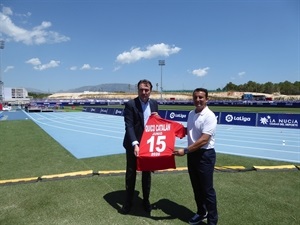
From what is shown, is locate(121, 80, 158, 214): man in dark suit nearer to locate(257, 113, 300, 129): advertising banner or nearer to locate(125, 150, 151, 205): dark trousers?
locate(125, 150, 151, 205): dark trousers

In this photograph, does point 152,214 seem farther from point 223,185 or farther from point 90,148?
point 90,148

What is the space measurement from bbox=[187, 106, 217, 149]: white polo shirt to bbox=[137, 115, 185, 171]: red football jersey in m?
0.28

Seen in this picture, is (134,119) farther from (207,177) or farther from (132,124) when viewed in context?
(207,177)

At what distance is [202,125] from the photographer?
379 centimetres

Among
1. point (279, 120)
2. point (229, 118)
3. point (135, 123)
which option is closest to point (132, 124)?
point (135, 123)

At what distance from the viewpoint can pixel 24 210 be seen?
14.9 feet

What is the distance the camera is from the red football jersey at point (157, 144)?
407 centimetres

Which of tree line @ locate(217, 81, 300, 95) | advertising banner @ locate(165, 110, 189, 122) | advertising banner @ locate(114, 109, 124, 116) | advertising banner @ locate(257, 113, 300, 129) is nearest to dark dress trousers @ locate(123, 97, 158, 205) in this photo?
advertising banner @ locate(257, 113, 300, 129)

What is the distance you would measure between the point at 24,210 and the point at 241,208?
3687 mm

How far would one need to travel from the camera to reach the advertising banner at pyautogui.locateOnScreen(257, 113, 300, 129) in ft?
58.0

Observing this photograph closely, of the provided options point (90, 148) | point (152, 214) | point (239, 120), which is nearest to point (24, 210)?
point (152, 214)

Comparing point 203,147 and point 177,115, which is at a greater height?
point 203,147

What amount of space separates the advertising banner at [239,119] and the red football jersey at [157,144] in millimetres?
16524

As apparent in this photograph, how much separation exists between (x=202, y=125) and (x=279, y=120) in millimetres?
16534
